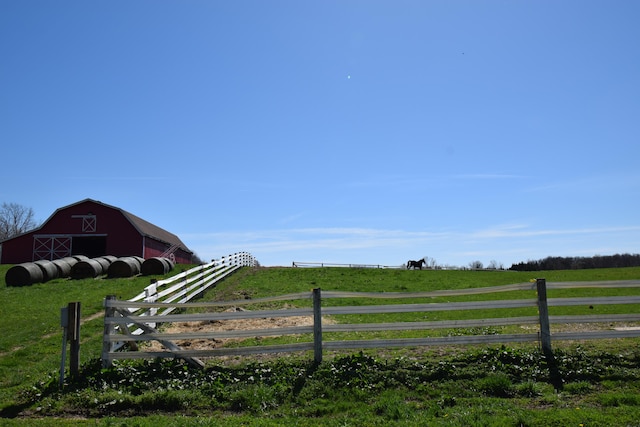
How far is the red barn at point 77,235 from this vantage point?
3831cm

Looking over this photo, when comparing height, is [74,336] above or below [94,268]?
below

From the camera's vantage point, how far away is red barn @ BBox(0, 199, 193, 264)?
3831cm

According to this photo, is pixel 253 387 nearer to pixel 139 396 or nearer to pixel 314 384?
pixel 314 384

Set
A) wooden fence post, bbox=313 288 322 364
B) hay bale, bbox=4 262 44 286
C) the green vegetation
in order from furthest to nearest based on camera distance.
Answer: hay bale, bbox=4 262 44 286 → wooden fence post, bbox=313 288 322 364 → the green vegetation

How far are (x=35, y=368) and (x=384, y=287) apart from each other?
17.2 m

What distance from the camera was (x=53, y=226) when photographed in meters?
38.8

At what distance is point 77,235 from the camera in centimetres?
3888

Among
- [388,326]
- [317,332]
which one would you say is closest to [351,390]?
[317,332]

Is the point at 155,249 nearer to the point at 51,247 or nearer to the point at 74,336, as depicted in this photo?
the point at 51,247

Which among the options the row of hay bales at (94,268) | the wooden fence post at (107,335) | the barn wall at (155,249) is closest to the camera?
the wooden fence post at (107,335)

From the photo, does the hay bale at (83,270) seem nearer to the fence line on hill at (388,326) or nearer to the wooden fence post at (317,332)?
the fence line on hill at (388,326)

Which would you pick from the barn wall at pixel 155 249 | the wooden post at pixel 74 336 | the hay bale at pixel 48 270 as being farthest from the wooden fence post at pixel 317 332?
the barn wall at pixel 155 249

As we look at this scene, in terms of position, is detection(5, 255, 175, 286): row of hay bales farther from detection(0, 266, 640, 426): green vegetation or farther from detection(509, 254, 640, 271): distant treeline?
detection(509, 254, 640, 271): distant treeline

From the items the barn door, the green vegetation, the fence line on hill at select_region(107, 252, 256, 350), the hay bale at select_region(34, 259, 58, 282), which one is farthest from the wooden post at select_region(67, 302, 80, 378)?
the barn door
